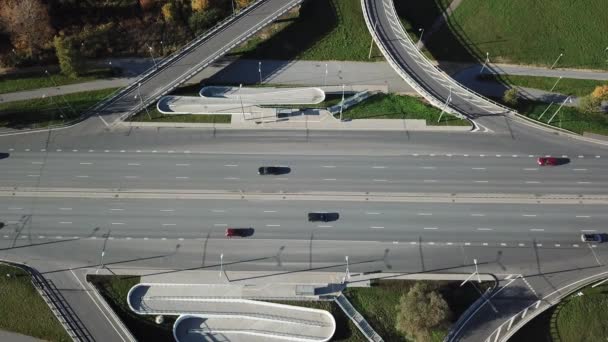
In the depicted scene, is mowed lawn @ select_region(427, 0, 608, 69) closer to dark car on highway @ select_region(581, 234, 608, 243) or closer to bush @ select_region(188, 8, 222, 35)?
dark car on highway @ select_region(581, 234, 608, 243)

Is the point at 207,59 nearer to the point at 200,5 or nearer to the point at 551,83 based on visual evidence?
the point at 200,5

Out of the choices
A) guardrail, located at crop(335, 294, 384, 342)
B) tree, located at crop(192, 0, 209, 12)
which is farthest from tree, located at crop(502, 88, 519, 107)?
tree, located at crop(192, 0, 209, 12)

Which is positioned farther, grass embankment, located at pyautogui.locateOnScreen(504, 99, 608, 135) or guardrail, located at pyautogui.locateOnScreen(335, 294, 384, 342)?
grass embankment, located at pyautogui.locateOnScreen(504, 99, 608, 135)

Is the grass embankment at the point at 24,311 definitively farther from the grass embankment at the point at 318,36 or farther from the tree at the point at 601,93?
the tree at the point at 601,93

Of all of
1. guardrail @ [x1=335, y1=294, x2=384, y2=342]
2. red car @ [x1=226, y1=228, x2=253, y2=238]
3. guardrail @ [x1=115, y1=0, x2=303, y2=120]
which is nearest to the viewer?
guardrail @ [x1=335, y1=294, x2=384, y2=342]

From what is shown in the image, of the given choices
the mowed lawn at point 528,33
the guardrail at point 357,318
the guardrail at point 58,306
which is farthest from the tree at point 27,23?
the mowed lawn at point 528,33

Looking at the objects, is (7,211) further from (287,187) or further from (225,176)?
(287,187)
